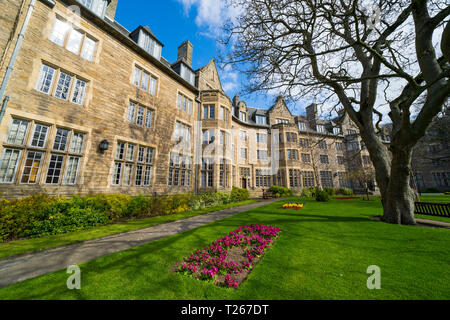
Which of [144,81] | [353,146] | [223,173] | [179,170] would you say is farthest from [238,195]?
[353,146]

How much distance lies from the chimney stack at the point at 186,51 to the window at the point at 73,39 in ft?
27.9

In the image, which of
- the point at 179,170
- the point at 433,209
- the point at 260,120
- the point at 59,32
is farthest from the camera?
the point at 260,120

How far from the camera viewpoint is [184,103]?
14.5 metres

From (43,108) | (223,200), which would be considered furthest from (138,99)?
(223,200)

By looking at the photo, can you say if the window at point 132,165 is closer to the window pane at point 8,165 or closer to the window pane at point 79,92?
the window pane at point 79,92

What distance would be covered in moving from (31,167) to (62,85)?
4.07m

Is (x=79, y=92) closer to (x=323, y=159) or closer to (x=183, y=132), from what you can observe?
(x=183, y=132)

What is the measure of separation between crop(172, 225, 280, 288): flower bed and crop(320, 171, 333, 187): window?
91.7 feet

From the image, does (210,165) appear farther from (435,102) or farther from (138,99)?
(435,102)

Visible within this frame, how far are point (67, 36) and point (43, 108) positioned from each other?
4.14m

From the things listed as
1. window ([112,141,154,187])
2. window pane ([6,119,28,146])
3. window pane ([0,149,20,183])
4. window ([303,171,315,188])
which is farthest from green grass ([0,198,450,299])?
window ([303,171,315,188])

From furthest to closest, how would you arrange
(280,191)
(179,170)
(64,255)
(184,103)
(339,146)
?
(339,146), (280,191), (184,103), (179,170), (64,255)

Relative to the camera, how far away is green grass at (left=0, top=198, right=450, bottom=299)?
2330mm

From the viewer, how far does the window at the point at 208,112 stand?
16.2m
